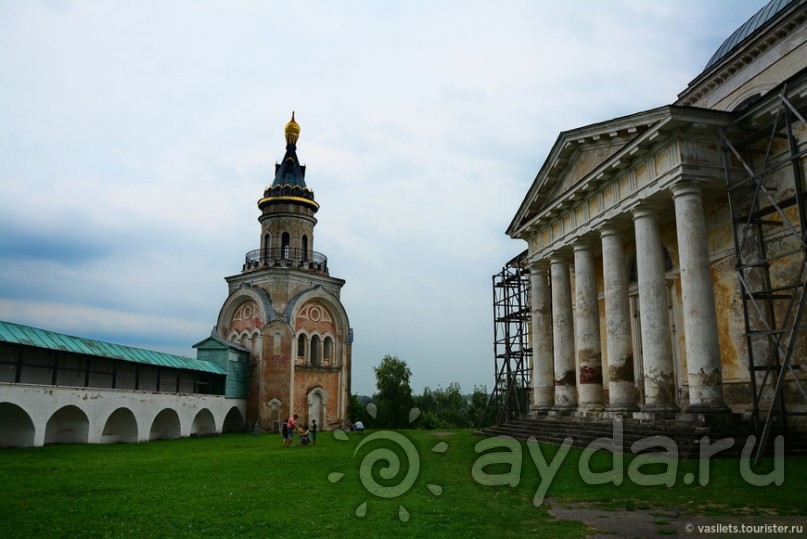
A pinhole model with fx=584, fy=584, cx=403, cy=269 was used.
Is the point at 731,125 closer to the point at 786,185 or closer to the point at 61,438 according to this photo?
the point at 786,185

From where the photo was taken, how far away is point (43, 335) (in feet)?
80.6

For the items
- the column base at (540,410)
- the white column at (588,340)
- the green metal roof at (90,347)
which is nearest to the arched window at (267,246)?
the green metal roof at (90,347)

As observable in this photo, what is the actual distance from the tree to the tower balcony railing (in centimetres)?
1103

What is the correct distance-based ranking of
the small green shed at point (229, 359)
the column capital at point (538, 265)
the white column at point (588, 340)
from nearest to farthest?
1. the white column at point (588, 340)
2. the column capital at point (538, 265)
3. the small green shed at point (229, 359)

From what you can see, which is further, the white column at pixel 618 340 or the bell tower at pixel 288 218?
the bell tower at pixel 288 218

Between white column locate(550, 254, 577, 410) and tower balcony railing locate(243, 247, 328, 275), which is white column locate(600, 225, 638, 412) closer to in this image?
white column locate(550, 254, 577, 410)

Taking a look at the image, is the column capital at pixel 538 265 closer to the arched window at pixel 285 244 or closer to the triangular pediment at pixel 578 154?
the triangular pediment at pixel 578 154

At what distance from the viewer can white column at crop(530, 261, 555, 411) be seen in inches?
925

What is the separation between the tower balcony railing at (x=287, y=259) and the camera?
41188 mm

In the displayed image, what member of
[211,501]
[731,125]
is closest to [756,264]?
[731,125]

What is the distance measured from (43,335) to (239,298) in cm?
1736

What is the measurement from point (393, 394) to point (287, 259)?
1497cm

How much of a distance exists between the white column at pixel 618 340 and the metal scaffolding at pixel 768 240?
3.45 m

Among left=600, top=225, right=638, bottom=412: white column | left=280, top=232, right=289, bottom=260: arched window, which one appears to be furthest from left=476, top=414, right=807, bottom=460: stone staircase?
left=280, top=232, right=289, bottom=260: arched window
